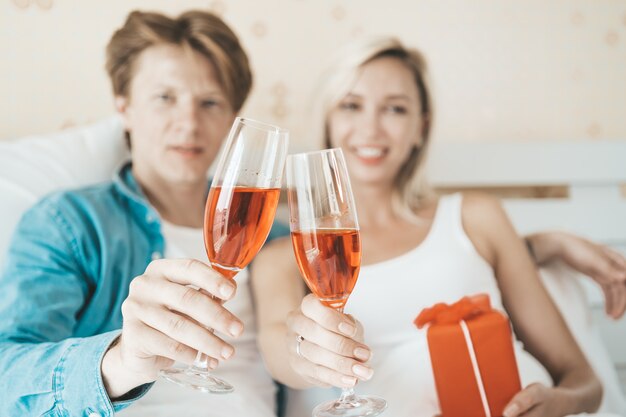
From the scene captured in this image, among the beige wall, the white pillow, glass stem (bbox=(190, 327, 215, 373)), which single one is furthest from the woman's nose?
glass stem (bbox=(190, 327, 215, 373))

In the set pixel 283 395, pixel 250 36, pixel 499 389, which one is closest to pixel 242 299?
pixel 283 395

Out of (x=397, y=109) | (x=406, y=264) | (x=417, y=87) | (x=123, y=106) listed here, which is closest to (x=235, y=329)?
(x=406, y=264)

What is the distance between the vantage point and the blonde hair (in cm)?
140

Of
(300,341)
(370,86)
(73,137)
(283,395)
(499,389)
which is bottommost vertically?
(283,395)

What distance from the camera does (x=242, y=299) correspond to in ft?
4.04

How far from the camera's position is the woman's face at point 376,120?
138 centimetres

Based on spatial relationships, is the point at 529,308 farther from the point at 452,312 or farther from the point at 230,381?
the point at 230,381

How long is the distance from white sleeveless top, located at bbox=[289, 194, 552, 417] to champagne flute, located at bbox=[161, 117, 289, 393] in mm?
544

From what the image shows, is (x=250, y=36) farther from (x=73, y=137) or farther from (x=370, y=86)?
(x=73, y=137)

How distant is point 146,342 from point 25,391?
10.4 inches

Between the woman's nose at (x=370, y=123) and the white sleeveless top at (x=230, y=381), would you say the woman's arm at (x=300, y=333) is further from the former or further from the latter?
the woman's nose at (x=370, y=123)

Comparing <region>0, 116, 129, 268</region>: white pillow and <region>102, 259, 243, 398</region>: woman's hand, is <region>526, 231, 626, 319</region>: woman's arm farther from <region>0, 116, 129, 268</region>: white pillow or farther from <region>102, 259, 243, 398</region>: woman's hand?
<region>0, 116, 129, 268</region>: white pillow

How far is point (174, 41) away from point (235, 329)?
793 millimetres

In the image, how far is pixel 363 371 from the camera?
688 mm
